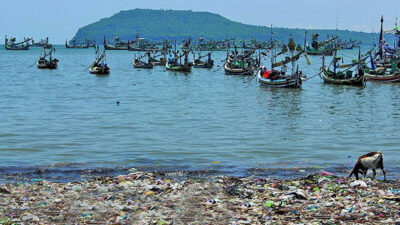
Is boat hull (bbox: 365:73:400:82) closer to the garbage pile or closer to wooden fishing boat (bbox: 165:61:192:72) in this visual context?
wooden fishing boat (bbox: 165:61:192:72)

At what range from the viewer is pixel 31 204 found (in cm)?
1433

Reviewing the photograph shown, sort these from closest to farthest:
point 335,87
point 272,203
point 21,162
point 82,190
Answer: point 272,203 → point 82,190 → point 21,162 → point 335,87

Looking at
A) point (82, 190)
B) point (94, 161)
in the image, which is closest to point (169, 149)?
point (94, 161)

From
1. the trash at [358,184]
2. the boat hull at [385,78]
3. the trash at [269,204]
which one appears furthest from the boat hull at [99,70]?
the trash at [269,204]

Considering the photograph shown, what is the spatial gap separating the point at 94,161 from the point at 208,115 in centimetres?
Result: 1685

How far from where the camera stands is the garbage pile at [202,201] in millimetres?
13000

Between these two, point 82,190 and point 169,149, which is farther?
point 169,149

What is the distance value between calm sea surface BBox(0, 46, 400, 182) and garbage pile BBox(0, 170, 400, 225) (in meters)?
2.75

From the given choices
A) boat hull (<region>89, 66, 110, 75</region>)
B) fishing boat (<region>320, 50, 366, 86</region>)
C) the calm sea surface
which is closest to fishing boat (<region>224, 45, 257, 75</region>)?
boat hull (<region>89, 66, 110, 75</region>)

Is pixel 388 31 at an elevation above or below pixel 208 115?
above

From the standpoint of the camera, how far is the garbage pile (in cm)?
1300

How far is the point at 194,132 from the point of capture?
29.9m

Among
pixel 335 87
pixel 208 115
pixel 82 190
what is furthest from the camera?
pixel 335 87

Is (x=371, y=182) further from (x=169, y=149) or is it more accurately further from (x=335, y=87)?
(x=335, y=87)
